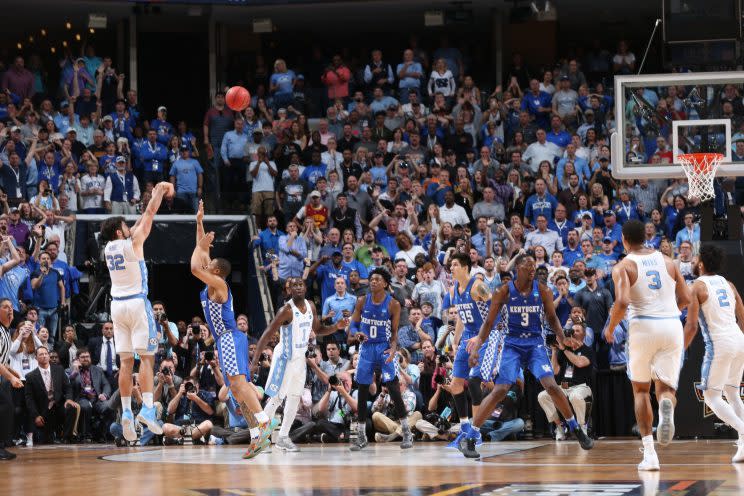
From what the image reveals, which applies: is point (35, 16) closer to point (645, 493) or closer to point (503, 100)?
point (503, 100)

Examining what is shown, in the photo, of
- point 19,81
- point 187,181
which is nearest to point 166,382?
point 187,181

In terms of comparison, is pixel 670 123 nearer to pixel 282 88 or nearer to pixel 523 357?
pixel 523 357

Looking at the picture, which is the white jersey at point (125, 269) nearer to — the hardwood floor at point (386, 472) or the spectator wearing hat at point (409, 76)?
the hardwood floor at point (386, 472)

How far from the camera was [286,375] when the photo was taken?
49.8ft

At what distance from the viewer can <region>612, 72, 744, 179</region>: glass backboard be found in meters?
16.3

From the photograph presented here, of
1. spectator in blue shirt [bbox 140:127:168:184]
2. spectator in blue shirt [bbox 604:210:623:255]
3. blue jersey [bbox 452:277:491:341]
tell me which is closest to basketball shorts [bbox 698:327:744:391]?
blue jersey [bbox 452:277:491:341]

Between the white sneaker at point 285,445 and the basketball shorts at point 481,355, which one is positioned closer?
the basketball shorts at point 481,355

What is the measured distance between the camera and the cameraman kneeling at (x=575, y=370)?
56.2ft

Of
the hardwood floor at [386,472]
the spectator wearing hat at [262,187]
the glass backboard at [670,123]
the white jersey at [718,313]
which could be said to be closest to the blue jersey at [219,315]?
the hardwood floor at [386,472]

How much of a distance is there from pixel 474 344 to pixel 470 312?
55cm

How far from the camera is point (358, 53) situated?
31.0 meters

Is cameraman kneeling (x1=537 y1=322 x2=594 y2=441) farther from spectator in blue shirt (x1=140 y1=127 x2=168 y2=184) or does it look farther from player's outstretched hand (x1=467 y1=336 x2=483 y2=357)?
spectator in blue shirt (x1=140 y1=127 x2=168 y2=184)

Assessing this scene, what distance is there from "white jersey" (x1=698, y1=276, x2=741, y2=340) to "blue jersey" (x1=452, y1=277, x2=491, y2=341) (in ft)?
9.49

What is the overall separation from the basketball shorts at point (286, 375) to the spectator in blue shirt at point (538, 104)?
445 inches
